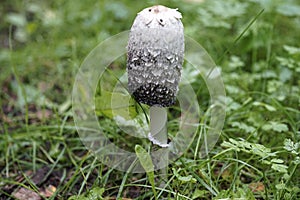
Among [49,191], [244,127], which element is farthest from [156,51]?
[49,191]

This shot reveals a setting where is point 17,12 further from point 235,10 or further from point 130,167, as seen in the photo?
point 130,167

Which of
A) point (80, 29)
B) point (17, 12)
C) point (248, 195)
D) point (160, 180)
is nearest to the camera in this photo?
point (248, 195)

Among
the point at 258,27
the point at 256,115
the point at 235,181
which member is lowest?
the point at 235,181

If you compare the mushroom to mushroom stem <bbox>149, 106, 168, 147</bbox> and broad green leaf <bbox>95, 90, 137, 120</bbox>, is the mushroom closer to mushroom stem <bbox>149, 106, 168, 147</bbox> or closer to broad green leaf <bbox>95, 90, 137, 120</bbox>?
mushroom stem <bbox>149, 106, 168, 147</bbox>

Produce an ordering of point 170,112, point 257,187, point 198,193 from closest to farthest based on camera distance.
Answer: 1. point 198,193
2. point 257,187
3. point 170,112

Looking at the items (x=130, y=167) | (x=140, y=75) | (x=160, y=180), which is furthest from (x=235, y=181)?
(x=140, y=75)

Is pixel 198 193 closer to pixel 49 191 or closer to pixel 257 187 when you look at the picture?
pixel 257 187
